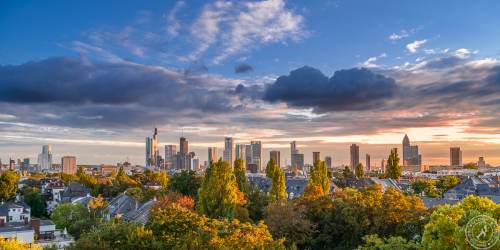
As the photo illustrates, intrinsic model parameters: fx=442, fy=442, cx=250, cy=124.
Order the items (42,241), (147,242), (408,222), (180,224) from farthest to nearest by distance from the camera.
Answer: (42,241)
(408,222)
(180,224)
(147,242)

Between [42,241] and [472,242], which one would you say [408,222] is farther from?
[42,241]

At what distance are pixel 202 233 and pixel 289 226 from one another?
1458cm

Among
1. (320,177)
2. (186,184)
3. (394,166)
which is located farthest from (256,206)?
(394,166)

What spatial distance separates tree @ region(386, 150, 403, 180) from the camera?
97688 mm

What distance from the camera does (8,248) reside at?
2066 centimetres

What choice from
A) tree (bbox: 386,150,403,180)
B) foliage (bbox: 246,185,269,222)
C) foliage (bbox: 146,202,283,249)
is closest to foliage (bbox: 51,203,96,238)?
foliage (bbox: 246,185,269,222)

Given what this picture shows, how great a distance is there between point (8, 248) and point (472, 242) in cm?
2001

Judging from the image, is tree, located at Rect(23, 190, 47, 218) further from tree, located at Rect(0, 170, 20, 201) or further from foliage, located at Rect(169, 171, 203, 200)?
foliage, located at Rect(169, 171, 203, 200)

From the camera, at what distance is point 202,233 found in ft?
72.0

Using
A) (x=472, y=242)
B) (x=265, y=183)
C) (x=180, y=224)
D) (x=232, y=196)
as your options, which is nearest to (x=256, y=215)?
(x=232, y=196)

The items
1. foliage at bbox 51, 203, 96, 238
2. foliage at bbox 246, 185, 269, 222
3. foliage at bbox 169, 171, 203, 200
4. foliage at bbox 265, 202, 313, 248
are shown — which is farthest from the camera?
foliage at bbox 169, 171, 203, 200

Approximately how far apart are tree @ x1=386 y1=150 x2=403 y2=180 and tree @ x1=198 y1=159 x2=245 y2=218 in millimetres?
64280
